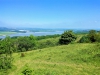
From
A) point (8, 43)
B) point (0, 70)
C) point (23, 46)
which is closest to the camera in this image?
point (0, 70)

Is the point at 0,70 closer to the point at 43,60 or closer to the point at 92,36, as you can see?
the point at 43,60

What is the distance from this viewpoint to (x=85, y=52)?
92.2 ft

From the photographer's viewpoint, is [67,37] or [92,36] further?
[67,37]

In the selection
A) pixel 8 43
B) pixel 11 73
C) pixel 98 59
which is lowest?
pixel 11 73

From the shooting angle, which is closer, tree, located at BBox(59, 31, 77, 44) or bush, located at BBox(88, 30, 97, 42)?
bush, located at BBox(88, 30, 97, 42)

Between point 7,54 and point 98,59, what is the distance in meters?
17.3

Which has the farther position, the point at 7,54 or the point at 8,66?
the point at 7,54

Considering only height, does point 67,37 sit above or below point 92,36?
below

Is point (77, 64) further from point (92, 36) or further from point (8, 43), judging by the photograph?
point (92, 36)

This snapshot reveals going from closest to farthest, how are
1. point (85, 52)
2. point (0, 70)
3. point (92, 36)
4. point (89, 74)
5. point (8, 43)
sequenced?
1. point (89, 74)
2. point (0, 70)
3. point (8, 43)
4. point (85, 52)
5. point (92, 36)

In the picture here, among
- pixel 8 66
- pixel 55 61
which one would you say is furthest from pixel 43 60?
pixel 8 66

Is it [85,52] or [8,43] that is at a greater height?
[8,43]

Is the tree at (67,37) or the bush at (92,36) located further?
the tree at (67,37)

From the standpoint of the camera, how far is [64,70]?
2023cm
